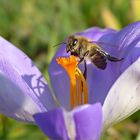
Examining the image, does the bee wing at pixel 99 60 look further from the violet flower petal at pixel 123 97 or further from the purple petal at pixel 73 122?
the purple petal at pixel 73 122

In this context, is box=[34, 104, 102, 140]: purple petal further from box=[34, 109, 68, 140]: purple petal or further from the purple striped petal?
the purple striped petal

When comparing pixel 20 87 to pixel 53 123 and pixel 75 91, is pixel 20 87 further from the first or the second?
pixel 53 123

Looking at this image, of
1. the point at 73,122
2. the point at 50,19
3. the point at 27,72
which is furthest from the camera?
the point at 50,19

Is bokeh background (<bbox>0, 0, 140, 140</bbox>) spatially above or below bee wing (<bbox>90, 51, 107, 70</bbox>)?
below

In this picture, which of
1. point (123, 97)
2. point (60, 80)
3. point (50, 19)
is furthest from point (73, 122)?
point (50, 19)

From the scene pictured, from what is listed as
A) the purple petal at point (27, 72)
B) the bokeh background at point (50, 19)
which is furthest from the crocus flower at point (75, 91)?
the bokeh background at point (50, 19)

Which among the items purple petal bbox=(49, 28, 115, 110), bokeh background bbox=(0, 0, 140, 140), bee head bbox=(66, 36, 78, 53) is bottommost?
bokeh background bbox=(0, 0, 140, 140)

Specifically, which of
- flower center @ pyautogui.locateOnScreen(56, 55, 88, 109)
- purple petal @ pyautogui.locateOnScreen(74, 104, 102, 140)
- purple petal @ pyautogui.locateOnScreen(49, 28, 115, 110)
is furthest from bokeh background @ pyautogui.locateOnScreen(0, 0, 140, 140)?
purple petal @ pyautogui.locateOnScreen(74, 104, 102, 140)
